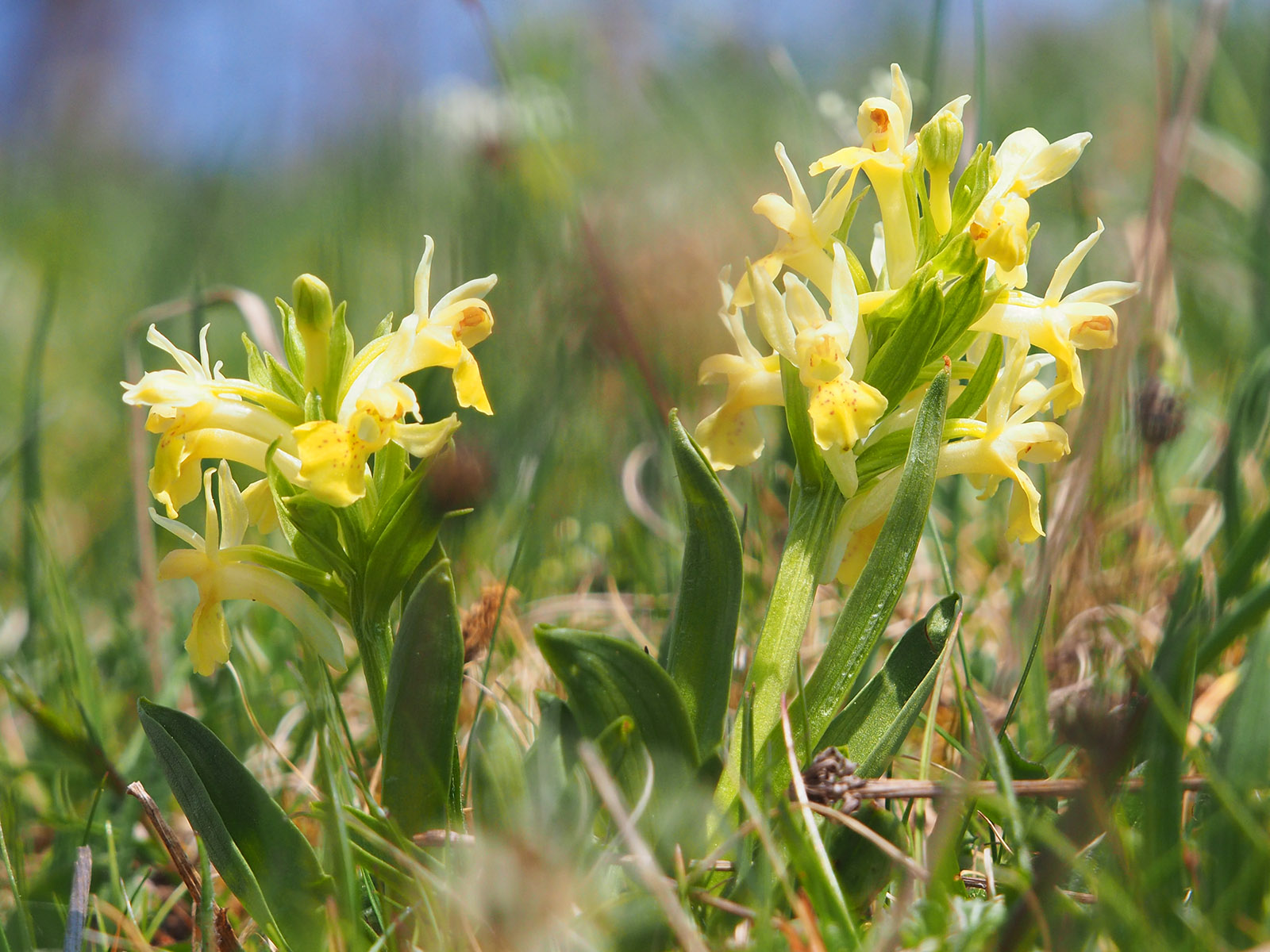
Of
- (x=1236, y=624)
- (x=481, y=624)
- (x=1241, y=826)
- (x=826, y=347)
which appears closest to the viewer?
(x=1241, y=826)

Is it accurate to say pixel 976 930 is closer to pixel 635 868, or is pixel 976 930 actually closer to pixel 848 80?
pixel 635 868

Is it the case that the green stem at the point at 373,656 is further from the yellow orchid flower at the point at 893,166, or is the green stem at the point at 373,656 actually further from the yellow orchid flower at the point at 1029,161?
the yellow orchid flower at the point at 1029,161

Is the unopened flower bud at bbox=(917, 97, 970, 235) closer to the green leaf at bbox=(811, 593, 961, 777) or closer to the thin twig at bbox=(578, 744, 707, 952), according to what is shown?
the green leaf at bbox=(811, 593, 961, 777)

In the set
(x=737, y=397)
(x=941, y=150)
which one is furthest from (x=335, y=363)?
(x=941, y=150)

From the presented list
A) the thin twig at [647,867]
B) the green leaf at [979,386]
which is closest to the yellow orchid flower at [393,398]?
the thin twig at [647,867]

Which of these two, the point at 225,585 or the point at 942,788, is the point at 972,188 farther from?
the point at 225,585

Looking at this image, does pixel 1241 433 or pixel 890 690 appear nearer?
pixel 890 690
